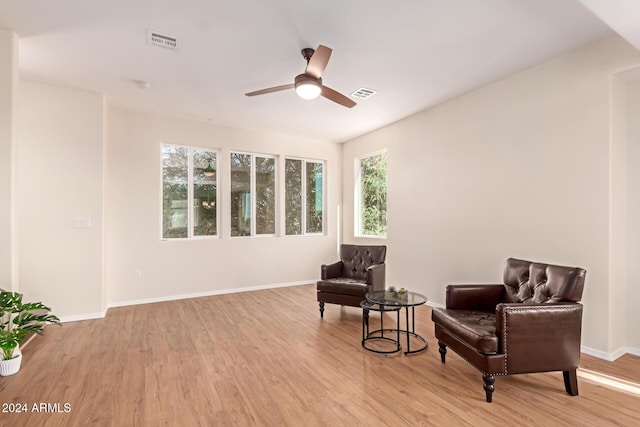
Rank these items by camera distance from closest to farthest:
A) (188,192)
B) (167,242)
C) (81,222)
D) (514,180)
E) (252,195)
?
(514,180)
(81,222)
(167,242)
(188,192)
(252,195)

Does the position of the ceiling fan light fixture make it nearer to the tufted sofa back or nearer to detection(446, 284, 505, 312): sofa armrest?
detection(446, 284, 505, 312): sofa armrest

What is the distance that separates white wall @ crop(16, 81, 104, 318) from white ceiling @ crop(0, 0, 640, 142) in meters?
0.36

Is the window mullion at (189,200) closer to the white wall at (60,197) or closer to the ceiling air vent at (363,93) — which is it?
the white wall at (60,197)

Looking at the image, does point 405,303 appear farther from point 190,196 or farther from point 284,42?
point 190,196

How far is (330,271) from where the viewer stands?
4.57m

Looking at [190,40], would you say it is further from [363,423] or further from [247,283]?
[247,283]

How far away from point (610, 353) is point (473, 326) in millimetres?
1550

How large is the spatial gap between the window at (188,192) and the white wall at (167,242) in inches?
6.3

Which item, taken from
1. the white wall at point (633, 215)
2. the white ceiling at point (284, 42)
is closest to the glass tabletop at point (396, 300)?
the white wall at point (633, 215)

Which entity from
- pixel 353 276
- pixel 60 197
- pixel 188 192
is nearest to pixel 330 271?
pixel 353 276

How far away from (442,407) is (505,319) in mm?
760

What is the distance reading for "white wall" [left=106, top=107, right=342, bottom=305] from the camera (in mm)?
4809

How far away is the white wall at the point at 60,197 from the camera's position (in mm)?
3818


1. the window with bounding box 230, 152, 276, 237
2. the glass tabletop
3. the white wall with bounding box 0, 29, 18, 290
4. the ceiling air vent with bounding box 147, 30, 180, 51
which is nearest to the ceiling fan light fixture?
the ceiling air vent with bounding box 147, 30, 180, 51
